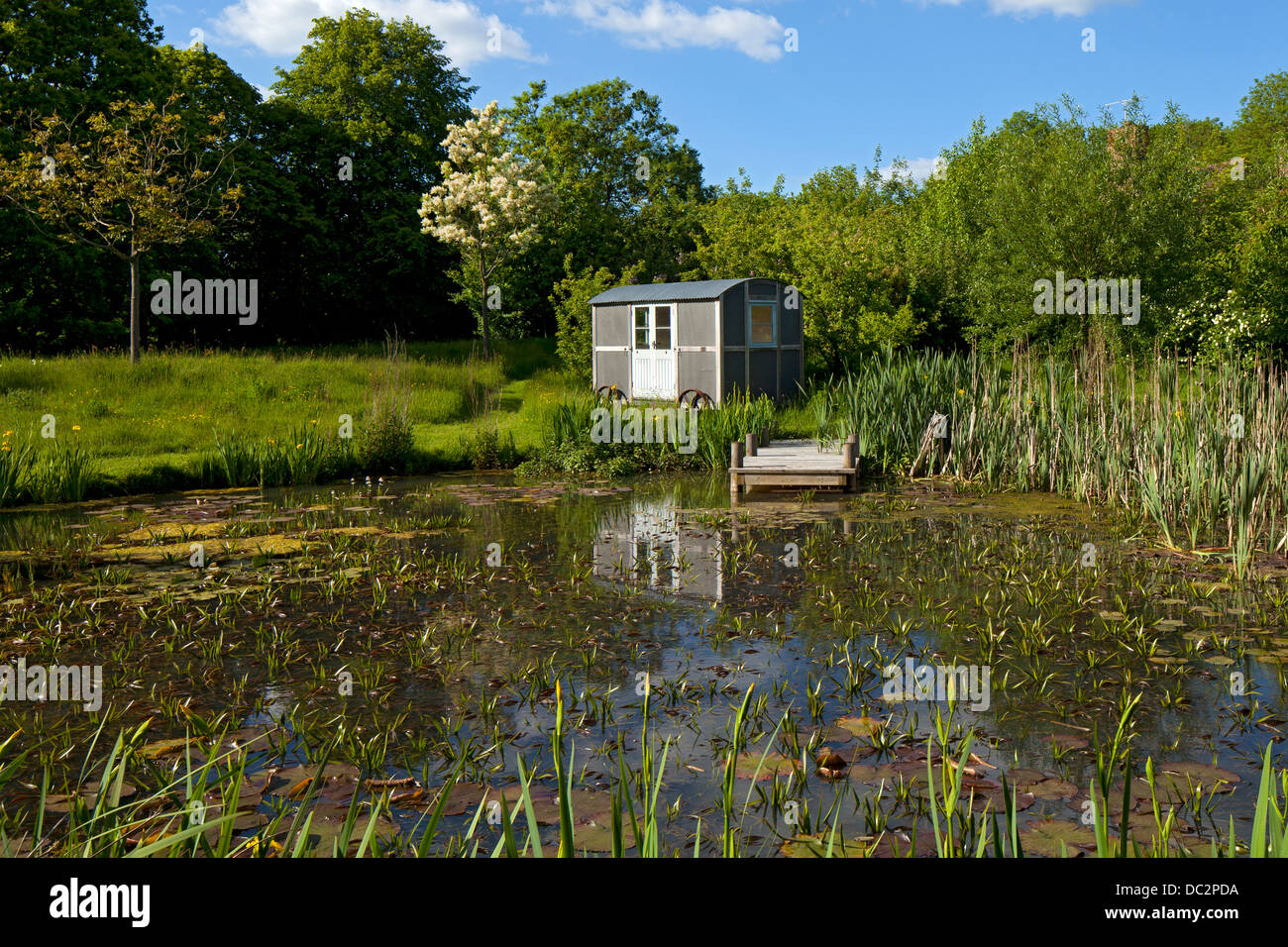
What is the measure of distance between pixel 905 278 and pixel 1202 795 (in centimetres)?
2196

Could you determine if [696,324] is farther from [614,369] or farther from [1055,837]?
[1055,837]

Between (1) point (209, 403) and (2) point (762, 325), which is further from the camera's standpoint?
(2) point (762, 325)

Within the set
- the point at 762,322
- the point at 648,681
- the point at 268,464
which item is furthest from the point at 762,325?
the point at 648,681

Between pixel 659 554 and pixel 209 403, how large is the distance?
11.9m

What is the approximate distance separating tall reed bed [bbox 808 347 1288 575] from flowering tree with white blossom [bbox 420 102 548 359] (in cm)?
1551

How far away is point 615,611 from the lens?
7277 mm

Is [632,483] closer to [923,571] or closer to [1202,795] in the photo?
[923,571]

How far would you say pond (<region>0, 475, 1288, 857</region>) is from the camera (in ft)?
12.3

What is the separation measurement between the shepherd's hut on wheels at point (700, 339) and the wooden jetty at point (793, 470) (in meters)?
6.16

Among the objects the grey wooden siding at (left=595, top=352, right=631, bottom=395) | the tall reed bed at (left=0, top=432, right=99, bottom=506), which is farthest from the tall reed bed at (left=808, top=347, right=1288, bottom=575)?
the tall reed bed at (left=0, top=432, right=99, bottom=506)

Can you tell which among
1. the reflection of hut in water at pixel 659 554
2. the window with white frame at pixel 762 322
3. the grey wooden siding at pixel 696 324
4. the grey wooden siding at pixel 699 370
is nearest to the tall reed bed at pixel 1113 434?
the reflection of hut in water at pixel 659 554

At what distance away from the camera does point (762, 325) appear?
71.4ft

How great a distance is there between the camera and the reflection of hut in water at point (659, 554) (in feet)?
26.7
